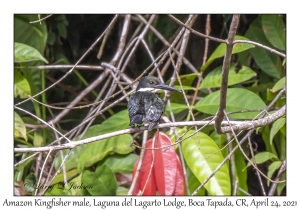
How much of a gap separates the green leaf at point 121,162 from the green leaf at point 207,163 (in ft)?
1.17

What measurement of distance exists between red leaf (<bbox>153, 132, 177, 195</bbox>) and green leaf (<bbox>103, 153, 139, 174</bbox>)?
0.32m

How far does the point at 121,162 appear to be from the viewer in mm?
2420

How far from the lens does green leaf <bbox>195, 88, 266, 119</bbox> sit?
2.23m

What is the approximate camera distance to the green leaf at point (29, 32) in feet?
8.15

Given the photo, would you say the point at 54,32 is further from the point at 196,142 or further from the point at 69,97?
the point at 196,142

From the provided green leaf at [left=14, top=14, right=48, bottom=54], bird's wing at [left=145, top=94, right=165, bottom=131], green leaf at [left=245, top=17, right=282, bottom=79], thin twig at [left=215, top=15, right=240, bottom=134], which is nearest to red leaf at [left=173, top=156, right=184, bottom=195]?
bird's wing at [left=145, top=94, right=165, bottom=131]

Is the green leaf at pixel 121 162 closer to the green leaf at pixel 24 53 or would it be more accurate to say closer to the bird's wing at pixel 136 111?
the bird's wing at pixel 136 111

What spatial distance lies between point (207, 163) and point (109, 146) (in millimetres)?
535

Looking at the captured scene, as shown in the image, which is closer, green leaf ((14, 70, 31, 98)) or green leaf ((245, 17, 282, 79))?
green leaf ((14, 70, 31, 98))

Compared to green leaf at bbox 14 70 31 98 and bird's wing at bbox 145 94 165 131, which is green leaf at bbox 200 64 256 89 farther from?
green leaf at bbox 14 70 31 98

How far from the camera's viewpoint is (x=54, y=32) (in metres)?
2.92

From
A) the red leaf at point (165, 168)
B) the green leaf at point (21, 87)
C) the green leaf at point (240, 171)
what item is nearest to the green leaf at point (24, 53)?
the green leaf at point (21, 87)

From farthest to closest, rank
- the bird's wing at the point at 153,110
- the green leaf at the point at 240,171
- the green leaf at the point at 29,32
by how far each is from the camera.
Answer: the green leaf at the point at 29,32 < the green leaf at the point at 240,171 < the bird's wing at the point at 153,110

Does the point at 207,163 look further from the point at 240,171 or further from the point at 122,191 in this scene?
the point at 122,191
